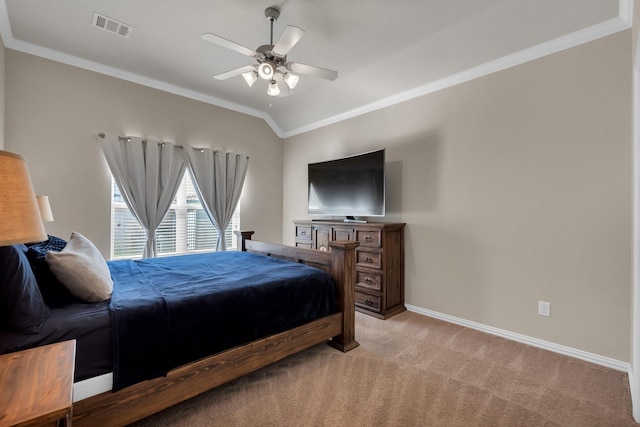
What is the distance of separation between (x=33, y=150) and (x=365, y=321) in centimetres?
404

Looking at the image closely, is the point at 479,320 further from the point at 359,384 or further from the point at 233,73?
the point at 233,73

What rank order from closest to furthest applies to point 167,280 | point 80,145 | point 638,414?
1. point 638,414
2. point 167,280
3. point 80,145

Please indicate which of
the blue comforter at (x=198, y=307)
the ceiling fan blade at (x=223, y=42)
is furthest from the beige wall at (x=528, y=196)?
the ceiling fan blade at (x=223, y=42)

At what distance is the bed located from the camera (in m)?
1.41

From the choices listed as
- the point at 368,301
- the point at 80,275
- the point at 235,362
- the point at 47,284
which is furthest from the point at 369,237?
the point at 47,284

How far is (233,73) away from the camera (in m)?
2.53

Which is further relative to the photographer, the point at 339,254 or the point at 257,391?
the point at 339,254

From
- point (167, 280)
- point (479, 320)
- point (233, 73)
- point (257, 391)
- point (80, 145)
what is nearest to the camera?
point (257, 391)

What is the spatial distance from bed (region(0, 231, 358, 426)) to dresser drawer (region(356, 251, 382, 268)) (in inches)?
35.5

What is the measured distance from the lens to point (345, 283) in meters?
2.44

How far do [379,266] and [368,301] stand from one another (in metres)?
0.47

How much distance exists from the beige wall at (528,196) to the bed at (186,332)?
139 cm

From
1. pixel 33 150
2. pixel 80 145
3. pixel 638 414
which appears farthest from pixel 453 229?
pixel 33 150

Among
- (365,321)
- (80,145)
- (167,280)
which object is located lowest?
(365,321)
